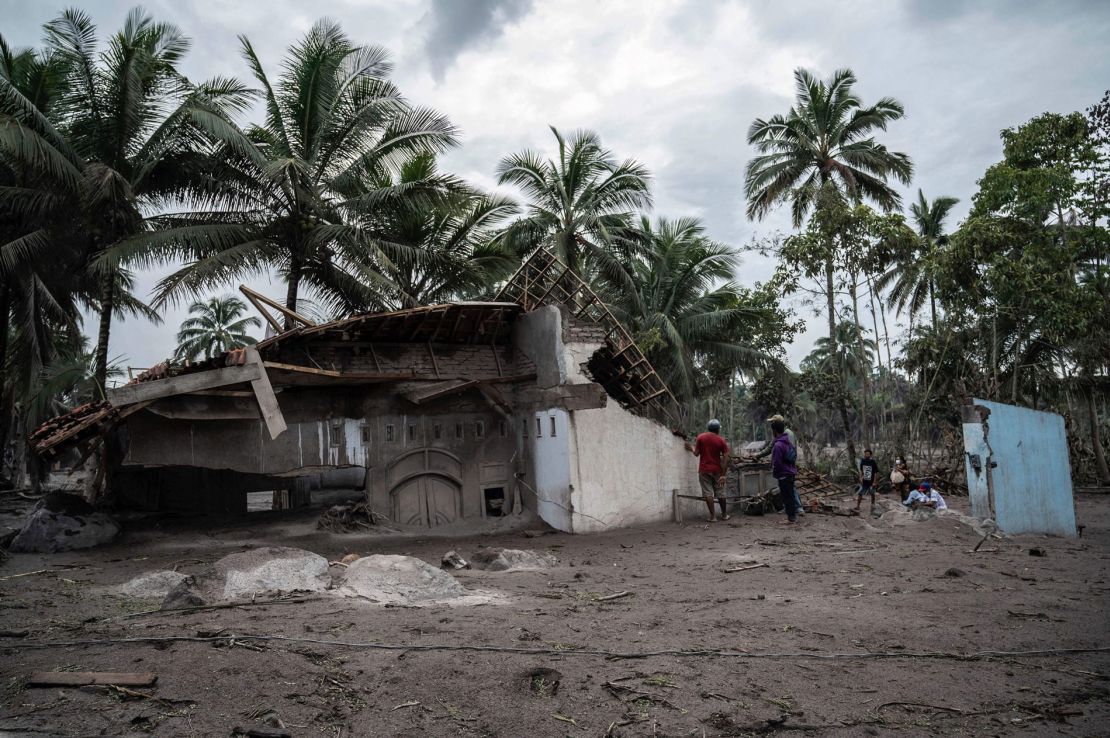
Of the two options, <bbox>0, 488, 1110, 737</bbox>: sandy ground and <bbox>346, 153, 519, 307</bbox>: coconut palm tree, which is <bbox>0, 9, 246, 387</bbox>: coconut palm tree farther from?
<bbox>0, 488, 1110, 737</bbox>: sandy ground

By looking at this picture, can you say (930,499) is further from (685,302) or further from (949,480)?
(685,302)

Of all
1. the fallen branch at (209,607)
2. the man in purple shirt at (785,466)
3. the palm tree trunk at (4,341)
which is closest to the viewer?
the fallen branch at (209,607)

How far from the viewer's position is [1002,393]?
22828 mm

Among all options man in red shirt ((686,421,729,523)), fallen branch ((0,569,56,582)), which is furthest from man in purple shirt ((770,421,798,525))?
A: fallen branch ((0,569,56,582))

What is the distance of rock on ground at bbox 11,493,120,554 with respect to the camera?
1254cm

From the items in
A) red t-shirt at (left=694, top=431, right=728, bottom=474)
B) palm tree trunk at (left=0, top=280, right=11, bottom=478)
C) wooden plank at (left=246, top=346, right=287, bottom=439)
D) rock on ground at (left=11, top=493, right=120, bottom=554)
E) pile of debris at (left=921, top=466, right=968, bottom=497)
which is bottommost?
pile of debris at (left=921, top=466, right=968, bottom=497)

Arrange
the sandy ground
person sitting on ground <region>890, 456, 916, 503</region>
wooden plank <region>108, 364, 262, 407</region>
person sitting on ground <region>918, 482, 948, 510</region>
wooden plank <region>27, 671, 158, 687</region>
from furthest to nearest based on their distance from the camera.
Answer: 1. person sitting on ground <region>890, 456, 916, 503</region>
2. person sitting on ground <region>918, 482, 948, 510</region>
3. wooden plank <region>108, 364, 262, 407</region>
4. wooden plank <region>27, 671, 158, 687</region>
5. the sandy ground

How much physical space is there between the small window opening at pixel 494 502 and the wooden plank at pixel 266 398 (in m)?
6.33

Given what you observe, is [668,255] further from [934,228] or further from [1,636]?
[1,636]

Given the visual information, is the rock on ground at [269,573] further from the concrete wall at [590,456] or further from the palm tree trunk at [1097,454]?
the palm tree trunk at [1097,454]

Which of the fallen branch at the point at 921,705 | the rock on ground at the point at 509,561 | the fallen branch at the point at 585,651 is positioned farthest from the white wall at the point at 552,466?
the fallen branch at the point at 921,705

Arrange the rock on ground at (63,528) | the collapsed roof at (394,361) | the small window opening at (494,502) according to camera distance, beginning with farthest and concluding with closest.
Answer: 1. the small window opening at (494,502)
2. the rock on ground at (63,528)
3. the collapsed roof at (394,361)

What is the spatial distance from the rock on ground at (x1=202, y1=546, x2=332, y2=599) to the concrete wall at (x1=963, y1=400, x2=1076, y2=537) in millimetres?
9987

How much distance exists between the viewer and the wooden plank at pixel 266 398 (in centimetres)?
1052
